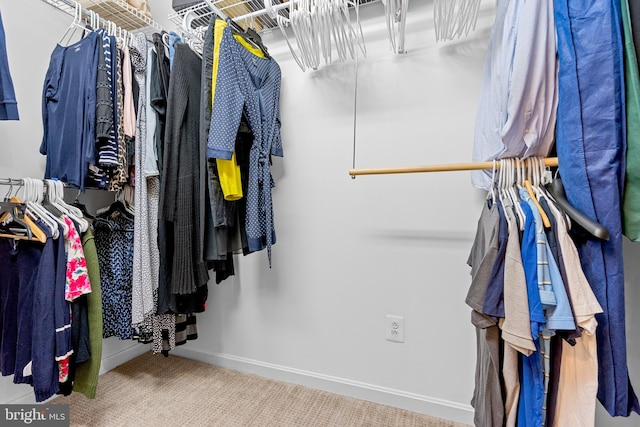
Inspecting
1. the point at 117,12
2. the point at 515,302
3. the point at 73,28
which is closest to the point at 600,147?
the point at 515,302

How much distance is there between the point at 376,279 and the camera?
1449mm

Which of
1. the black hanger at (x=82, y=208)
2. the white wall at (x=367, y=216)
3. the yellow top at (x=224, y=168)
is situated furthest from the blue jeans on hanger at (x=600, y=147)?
the black hanger at (x=82, y=208)

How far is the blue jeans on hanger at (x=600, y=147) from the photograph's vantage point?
71 cm

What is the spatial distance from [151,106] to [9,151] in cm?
73

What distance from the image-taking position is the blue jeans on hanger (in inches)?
27.9

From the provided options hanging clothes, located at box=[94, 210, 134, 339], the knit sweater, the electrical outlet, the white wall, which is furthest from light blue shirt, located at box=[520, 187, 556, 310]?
hanging clothes, located at box=[94, 210, 134, 339]

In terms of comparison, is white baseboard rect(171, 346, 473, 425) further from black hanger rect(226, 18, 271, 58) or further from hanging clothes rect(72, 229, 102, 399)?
black hanger rect(226, 18, 271, 58)

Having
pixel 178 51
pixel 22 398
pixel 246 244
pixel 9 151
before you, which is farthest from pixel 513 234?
pixel 22 398

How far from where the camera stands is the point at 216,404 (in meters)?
1.43

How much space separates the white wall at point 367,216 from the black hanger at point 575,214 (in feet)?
1.50

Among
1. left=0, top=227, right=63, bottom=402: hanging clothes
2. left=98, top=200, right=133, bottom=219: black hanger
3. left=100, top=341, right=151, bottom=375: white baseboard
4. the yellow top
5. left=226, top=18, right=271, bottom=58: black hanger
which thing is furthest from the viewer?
left=100, top=341, right=151, bottom=375: white baseboard

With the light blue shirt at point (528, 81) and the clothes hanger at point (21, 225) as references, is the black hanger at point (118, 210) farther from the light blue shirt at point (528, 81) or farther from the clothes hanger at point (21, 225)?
the light blue shirt at point (528, 81)

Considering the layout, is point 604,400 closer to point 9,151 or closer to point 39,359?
point 39,359

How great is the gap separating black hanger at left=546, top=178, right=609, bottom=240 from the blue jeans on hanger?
21mm
